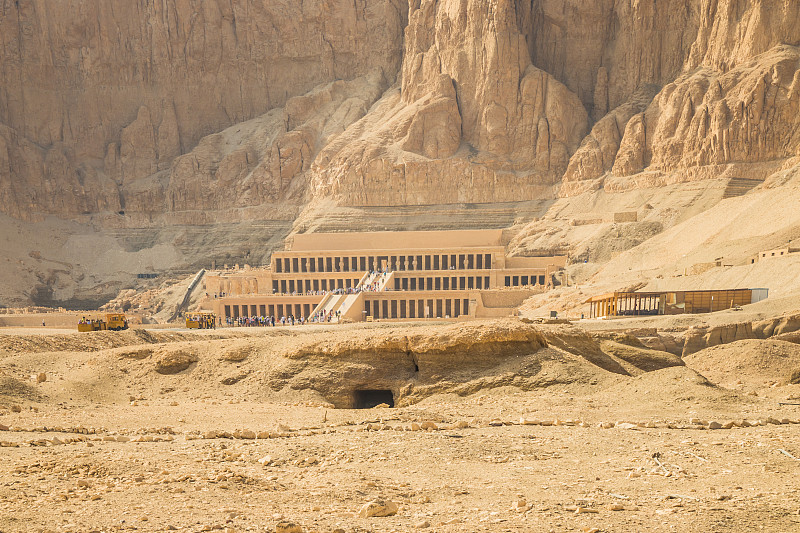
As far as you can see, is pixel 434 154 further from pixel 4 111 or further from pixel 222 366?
pixel 222 366

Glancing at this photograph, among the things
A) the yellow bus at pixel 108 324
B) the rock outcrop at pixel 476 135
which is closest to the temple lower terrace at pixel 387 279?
the rock outcrop at pixel 476 135

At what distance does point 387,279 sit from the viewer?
68.9 metres

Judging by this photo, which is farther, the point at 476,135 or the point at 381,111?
the point at 381,111

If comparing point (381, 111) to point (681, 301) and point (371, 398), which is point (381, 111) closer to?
point (681, 301)

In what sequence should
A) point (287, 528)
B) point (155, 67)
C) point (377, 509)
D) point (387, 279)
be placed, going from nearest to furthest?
point (287, 528)
point (377, 509)
point (387, 279)
point (155, 67)

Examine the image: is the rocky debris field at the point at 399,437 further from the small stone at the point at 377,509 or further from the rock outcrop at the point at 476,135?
the rock outcrop at the point at 476,135

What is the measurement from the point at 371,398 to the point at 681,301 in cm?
2397

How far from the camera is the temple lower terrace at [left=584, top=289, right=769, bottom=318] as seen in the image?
1668 inches

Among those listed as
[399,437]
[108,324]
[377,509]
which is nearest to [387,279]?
[108,324]

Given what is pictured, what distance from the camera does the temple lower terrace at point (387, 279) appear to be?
6253cm

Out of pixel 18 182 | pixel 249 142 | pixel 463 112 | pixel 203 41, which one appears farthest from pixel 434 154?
pixel 18 182

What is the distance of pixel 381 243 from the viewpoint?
7962cm

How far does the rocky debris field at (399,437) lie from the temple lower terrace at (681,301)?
A: 13913 mm

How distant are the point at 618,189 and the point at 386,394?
203 feet
